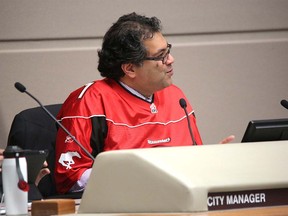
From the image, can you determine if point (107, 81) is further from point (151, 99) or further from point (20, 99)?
point (20, 99)

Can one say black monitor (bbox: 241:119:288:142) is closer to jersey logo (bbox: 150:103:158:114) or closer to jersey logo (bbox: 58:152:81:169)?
jersey logo (bbox: 58:152:81:169)

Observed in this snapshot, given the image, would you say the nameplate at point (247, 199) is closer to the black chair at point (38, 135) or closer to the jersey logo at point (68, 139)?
the jersey logo at point (68, 139)

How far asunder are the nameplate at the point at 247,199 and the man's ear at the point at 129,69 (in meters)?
1.71

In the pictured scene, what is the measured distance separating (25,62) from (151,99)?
111cm

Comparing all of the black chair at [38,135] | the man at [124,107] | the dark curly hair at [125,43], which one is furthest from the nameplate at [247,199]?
the dark curly hair at [125,43]

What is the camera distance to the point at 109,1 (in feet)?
15.2

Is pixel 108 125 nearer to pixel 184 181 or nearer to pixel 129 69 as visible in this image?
pixel 129 69

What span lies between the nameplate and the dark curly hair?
169 cm

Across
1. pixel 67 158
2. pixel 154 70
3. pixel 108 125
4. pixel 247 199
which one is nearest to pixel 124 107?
pixel 108 125

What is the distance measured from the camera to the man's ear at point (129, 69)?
3604mm

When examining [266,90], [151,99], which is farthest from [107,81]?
[266,90]

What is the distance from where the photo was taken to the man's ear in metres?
3.60

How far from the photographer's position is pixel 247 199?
1.92m

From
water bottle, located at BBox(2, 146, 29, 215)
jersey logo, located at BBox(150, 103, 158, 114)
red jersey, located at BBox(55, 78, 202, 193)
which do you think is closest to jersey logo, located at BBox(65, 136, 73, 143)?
red jersey, located at BBox(55, 78, 202, 193)
